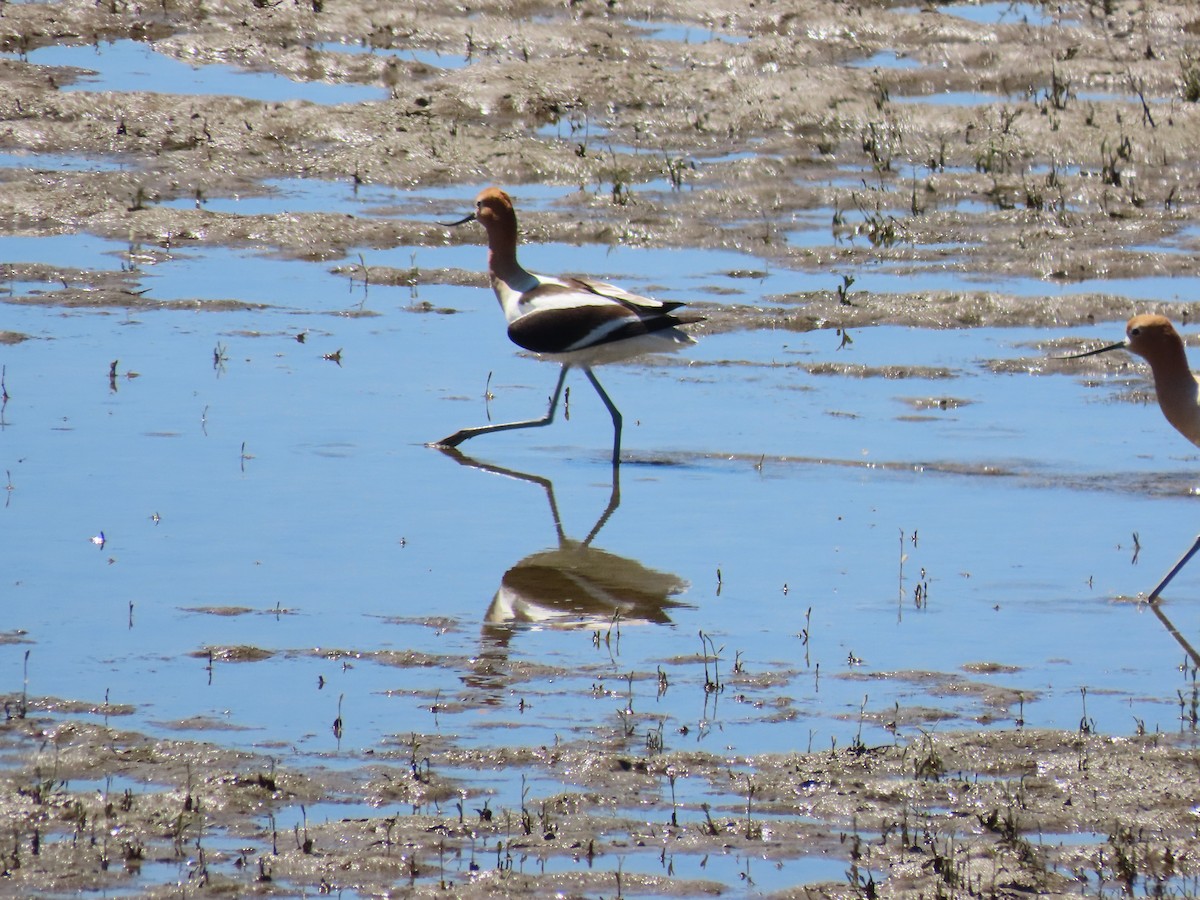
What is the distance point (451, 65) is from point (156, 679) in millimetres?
13058

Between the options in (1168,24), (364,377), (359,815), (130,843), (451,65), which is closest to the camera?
(130,843)

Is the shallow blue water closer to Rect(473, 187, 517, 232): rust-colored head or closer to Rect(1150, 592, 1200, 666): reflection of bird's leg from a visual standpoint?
Rect(473, 187, 517, 232): rust-colored head

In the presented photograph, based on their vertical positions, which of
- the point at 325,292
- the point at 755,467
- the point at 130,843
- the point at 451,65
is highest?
the point at 451,65

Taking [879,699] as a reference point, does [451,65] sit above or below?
above

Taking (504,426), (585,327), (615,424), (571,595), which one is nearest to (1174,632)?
(571,595)

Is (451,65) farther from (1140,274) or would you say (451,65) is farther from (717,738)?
(717,738)

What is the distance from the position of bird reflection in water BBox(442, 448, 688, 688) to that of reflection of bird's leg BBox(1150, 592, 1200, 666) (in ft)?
5.52

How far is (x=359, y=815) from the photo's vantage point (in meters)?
5.14

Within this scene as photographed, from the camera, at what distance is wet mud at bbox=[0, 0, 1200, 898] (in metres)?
4.92

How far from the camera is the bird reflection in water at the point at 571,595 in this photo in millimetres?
6945

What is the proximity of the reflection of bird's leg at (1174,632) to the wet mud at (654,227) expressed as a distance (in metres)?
0.85

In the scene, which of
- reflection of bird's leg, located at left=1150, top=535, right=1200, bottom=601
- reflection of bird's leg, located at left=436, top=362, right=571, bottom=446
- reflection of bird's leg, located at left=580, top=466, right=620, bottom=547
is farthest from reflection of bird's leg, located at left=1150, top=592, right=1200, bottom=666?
reflection of bird's leg, located at left=436, top=362, right=571, bottom=446

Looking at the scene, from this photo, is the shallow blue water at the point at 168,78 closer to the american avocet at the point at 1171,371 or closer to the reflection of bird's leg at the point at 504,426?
the reflection of bird's leg at the point at 504,426

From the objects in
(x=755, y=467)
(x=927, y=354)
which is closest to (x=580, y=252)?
(x=927, y=354)
